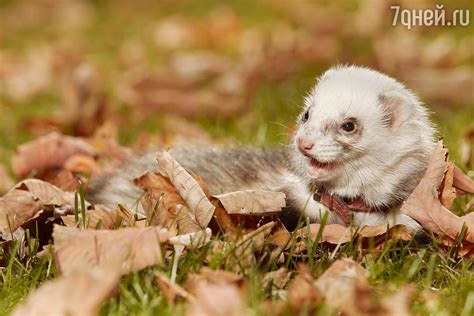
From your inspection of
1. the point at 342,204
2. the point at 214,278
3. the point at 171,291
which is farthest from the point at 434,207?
the point at 171,291

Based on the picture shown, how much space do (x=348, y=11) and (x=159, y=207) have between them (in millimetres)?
7794

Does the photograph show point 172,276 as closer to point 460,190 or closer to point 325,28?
point 460,190

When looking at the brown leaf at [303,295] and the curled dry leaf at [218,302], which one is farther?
the brown leaf at [303,295]

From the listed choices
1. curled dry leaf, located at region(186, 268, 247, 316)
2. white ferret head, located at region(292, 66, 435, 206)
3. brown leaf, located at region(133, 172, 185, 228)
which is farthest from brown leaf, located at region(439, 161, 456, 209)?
curled dry leaf, located at region(186, 268, 247, 316)

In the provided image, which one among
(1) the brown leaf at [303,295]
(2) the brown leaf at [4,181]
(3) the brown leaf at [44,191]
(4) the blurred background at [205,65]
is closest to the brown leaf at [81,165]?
(2) the brown leaf at [4,181]

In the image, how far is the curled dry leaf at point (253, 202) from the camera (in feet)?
10.8

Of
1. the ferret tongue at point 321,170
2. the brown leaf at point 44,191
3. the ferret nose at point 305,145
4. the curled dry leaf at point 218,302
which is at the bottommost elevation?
the brown leaf at point 44,191

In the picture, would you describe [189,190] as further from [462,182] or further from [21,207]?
A: [462,182]

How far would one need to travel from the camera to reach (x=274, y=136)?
541 cm

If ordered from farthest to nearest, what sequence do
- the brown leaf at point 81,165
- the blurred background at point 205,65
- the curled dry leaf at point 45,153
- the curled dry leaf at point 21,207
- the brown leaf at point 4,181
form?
the blurred background at point 205,65 < the brown leaf at point 81,165 < the curled dry leaf at point 45,153 < the brown leaf at point 4,181 < the curled dry leaf at point 21,207

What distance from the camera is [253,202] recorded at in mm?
3314

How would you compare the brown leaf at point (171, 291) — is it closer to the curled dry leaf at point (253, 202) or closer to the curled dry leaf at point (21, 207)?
the curled dry leaf at point (253, 202)

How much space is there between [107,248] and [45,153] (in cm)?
200

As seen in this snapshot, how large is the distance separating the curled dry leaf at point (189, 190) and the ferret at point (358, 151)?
0.30 m
